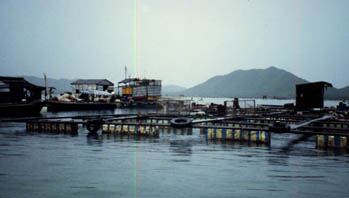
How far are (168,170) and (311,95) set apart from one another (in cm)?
3476

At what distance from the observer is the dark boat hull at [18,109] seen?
55469 mm

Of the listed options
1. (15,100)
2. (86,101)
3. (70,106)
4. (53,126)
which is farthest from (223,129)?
(86,101)

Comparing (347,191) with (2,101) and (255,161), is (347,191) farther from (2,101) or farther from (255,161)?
(2,101)

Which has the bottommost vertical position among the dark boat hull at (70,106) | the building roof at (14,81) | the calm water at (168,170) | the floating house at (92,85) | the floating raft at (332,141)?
the calm water at (168,170)

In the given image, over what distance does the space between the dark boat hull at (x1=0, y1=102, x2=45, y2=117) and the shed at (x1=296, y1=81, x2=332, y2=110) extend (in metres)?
51.2

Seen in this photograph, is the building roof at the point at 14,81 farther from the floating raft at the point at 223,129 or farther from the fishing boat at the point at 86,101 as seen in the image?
the floating raft at the point at 223,129

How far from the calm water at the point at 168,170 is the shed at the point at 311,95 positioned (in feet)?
79.3

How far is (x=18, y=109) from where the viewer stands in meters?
57.0

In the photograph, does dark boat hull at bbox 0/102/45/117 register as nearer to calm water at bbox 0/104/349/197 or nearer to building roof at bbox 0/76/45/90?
building roof at bbox 0/76/45/90

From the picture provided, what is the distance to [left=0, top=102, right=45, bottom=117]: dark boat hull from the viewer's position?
2184 inches

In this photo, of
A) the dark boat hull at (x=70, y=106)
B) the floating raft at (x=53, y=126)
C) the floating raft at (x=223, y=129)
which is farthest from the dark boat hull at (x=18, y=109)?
the floating raft at (x=223, y=129)

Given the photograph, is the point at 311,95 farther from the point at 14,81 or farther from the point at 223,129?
the point at 14,81

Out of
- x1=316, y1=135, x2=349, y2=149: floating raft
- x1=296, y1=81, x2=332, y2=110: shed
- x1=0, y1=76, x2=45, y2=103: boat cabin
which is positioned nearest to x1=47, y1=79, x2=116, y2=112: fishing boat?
x1=0, y1=76, x2=45, y2=103: boat cabin

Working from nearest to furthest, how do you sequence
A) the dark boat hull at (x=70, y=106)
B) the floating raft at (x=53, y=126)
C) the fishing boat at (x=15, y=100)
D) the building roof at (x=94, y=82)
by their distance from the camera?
the floating raft at (x=53, y=126)
the fishing boat at (x=15, y=100)
the dark boat hull at (x=70, y=106)
the building roof at (x=94, y=82)
